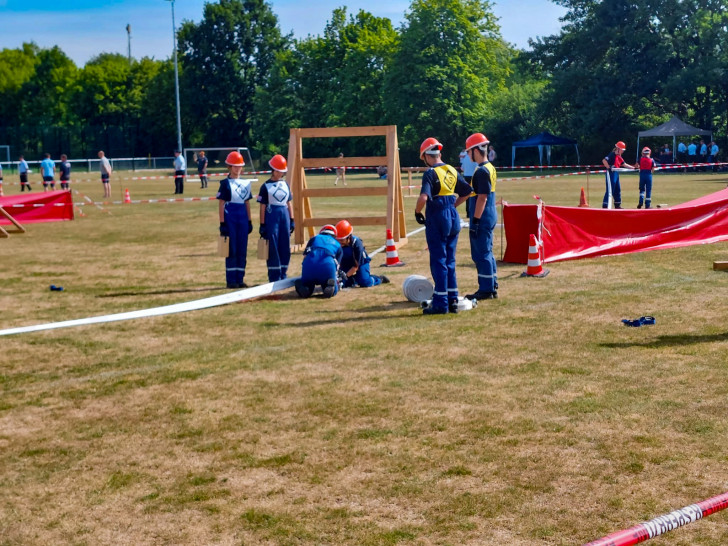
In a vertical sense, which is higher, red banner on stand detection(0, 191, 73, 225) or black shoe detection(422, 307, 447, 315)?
red banner on stand detection(0, 191, 73, 225)

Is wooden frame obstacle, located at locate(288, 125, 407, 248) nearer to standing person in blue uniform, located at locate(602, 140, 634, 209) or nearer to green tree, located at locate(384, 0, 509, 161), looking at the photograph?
standing person in blue uniform, located at locate(602, 140, 634, 209)

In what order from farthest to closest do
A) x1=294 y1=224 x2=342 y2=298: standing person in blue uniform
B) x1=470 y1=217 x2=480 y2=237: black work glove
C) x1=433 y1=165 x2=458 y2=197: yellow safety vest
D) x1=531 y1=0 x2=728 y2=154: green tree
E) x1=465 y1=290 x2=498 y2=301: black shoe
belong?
x1=531 y1=0 x2=728 y2=154: green tree < x1=294 y1=224 x2=342 y2=298: standing person in blue uniform < x1=465 y1=290 x2=498 y2=301: black shoe < x1=470 y1=217 x2=480 y2=237: black work glove < x1=433 y1=165 x2=458 y2=197: yellow safety vest

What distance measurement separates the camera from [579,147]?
6969cm

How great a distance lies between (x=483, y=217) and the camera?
11.3 metres

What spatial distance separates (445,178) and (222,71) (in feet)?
281

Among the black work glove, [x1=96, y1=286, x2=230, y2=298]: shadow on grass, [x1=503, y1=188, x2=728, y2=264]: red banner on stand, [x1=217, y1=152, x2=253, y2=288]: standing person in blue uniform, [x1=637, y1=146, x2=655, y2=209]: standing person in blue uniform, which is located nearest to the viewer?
the black work glove

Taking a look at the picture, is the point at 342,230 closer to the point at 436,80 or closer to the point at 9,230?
the point at 9,230

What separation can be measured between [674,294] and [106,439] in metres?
7.73

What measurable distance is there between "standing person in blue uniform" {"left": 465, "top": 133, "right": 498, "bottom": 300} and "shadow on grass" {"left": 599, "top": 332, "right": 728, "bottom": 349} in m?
2.72

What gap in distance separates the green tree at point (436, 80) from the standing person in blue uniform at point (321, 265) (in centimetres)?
6151

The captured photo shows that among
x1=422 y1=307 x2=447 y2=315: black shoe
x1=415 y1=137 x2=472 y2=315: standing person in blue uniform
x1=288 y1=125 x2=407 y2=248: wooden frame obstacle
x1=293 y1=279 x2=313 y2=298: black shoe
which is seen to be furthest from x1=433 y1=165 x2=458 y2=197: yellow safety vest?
x1=288 y1=125 x2=407 y2=248: wooden frame obstacle

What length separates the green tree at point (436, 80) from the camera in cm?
7312

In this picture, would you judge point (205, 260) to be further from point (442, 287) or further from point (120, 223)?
point (120, 223)

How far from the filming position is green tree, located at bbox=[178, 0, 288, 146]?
9194cm
